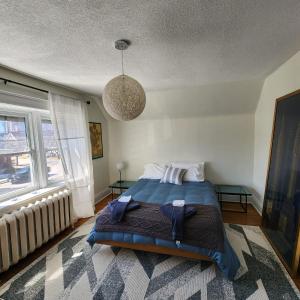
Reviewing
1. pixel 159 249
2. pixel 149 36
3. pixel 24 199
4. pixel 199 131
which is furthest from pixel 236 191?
pixel 24 199

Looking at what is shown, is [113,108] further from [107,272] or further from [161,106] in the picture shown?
[161,106]

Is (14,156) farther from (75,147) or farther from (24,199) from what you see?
(75,147)

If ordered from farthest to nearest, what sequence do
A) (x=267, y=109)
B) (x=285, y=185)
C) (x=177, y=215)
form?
(x=267, y=109)
(x=285, y=185)
(x=177, y=215)

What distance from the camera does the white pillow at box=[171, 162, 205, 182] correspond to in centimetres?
333

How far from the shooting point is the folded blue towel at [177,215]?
1810mm

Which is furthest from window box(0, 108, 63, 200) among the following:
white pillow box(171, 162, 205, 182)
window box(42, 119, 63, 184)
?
white pillow box(171, 162, 205, 182)

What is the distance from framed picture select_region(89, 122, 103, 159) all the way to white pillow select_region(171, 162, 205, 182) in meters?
1.69

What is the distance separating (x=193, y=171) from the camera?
3.38 m

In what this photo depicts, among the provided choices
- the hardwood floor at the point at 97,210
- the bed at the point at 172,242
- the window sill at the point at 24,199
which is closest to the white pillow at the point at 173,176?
the bed at the point at 172,242

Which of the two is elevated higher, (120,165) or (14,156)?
(14,156)

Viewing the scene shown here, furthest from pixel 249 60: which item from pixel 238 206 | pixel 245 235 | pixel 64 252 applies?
pixel 64 252

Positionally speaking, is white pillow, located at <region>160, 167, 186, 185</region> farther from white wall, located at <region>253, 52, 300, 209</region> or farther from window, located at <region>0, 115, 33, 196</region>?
window, located at <region>0, 115, 33, 196</region>

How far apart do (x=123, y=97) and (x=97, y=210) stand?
8.59 ft

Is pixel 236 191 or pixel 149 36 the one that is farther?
pixel 236 191
